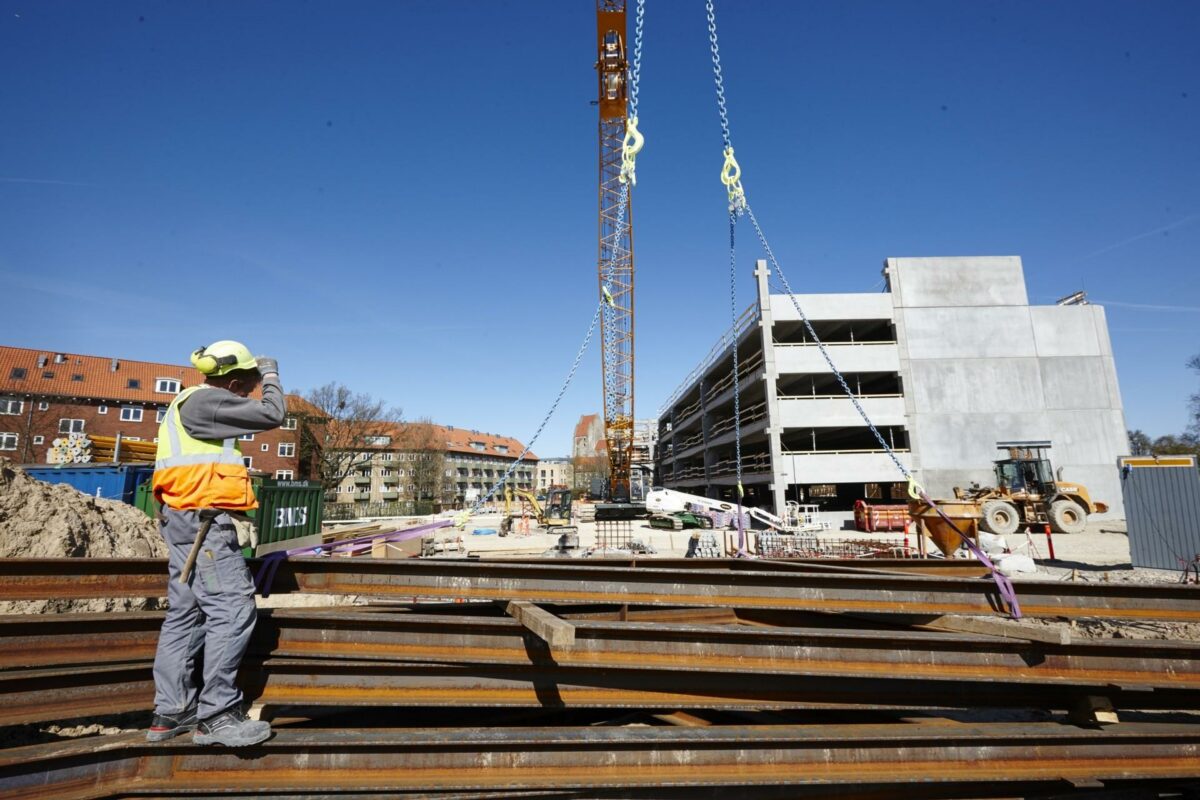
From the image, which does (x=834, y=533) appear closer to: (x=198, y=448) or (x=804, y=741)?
(x=804, y=741)

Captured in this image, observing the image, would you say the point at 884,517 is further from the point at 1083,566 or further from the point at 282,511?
the point at 282,511

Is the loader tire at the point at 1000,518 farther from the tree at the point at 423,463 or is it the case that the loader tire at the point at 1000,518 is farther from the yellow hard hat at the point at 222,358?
the tree at the point at 423,463

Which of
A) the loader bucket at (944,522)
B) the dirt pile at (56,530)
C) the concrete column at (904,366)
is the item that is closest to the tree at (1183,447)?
the concrete column at (904,366)

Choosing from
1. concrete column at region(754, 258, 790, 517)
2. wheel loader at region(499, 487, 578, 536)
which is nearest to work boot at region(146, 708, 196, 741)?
wheel loader at region(499, 487, 578, 536)

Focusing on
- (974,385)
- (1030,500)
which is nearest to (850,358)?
(974,385)

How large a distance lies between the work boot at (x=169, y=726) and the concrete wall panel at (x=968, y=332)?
32899 millimetres

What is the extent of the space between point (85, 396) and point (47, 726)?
50.9 m

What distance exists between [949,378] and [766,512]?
13272mm

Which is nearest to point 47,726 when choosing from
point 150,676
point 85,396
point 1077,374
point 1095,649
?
point 150,676

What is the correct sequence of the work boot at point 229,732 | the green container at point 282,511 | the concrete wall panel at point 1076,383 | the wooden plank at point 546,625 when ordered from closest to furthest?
1. the wooden plank at point 546,625
2. the work boot at point 229,732
3. the green container at point 282,511
4. the concrete wall panel at point 1076,383

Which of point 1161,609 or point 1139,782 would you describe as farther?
point 1161,609

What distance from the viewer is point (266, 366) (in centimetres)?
327

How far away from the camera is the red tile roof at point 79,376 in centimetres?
4028

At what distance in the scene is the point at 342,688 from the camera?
336 cm
